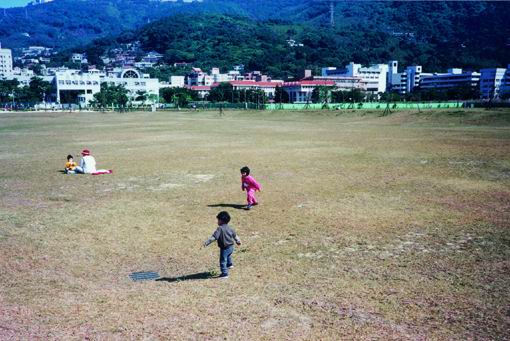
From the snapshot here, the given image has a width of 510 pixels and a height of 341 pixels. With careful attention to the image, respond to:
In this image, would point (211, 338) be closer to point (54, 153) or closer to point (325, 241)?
point (325, 241)

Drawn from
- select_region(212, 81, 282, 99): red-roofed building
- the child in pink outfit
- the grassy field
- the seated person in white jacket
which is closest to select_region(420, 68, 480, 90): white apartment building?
select_region(212, 81, 282, 99): red-roofed building

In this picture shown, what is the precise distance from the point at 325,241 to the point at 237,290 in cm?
315

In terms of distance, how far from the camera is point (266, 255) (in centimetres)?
937

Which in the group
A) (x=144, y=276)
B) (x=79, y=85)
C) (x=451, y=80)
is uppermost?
(x=451, y=80)

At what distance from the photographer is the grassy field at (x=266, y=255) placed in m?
6.52

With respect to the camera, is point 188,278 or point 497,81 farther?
point 497,81

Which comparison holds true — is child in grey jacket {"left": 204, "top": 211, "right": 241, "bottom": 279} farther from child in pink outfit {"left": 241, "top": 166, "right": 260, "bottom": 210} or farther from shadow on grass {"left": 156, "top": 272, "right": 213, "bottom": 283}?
child in pink outfit {"left": 241, "top": 166, "right": 260, "bottom": 210}

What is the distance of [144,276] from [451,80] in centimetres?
18617

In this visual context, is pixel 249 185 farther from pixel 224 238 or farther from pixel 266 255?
pixel 224 238

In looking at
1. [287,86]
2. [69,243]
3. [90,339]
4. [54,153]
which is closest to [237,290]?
[90,339]

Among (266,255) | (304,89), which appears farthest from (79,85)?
(266,255)

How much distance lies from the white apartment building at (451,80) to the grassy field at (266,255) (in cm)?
16507

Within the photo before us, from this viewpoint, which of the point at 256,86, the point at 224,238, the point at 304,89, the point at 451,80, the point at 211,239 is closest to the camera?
the point at 211,239

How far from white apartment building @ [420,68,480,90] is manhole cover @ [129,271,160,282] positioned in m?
174
